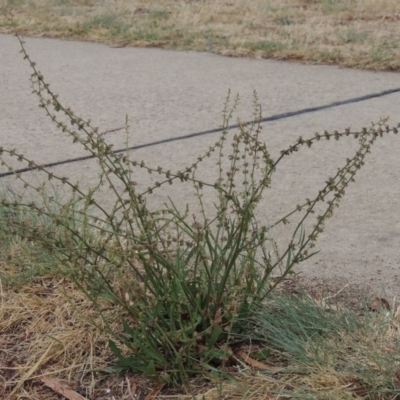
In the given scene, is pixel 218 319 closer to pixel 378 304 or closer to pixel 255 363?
pixel 255 363

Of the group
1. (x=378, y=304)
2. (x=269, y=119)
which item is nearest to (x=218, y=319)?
(x=378, y=304)

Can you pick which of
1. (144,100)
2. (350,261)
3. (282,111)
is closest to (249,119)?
(282,111)

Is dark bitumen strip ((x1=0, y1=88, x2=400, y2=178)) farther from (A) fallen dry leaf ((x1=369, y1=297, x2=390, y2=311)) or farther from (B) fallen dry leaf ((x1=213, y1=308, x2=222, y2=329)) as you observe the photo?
(B) fallen dry leaf ((x1=213, y1=308, x2=222, y2=329))

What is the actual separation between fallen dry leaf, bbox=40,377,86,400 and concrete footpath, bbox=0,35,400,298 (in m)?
0.94

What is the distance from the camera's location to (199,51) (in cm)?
679

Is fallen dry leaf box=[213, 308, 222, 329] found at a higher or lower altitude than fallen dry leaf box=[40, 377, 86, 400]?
higher

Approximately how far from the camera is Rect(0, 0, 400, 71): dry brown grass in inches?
253

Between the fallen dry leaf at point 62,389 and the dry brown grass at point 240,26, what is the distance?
4095mm

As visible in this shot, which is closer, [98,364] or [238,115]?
[98,364]

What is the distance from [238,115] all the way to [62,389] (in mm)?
2825

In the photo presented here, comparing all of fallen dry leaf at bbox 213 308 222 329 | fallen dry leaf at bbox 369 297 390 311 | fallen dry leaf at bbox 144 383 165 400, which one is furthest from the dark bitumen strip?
fallen dry leaf at bbox 144 383 165 400

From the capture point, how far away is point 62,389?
2.39m

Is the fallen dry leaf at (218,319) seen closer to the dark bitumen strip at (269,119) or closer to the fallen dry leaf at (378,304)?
the fallen dry leaf at (378,304)

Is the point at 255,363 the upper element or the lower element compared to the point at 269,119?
lower
